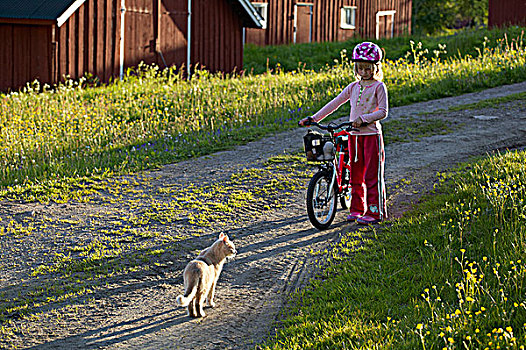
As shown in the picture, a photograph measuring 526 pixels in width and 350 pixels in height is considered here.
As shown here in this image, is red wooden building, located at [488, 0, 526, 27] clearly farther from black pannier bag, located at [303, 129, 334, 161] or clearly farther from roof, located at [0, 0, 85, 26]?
black pannier bag, located at [303, 129, 334, 161]

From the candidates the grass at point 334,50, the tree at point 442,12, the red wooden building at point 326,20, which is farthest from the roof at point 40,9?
the tree at point 442,12

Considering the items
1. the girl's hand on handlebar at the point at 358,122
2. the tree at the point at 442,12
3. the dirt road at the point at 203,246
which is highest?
the tree at the point at 442,12

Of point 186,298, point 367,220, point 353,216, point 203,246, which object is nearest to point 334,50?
point 353,216

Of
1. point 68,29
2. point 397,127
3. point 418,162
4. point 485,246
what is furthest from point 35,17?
point 485,246

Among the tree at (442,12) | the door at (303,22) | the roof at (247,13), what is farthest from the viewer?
the tree at (442,12)

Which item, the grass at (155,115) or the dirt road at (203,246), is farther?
the grass at (155,115)

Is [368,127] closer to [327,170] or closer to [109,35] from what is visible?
[327,170]

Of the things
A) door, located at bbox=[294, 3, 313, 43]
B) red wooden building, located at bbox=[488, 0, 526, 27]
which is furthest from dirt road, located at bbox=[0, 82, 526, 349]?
door, located at bbox=[294, 3, 313, 43]

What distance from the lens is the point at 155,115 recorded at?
43.2 feet

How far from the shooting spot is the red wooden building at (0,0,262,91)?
17.0m

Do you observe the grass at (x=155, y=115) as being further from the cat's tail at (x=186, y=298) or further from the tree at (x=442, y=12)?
the tree at (x=442, y=12)

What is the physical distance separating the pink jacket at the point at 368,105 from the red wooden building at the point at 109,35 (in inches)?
443

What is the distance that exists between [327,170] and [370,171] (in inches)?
17.9

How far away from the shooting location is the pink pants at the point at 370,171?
22.6 feet
